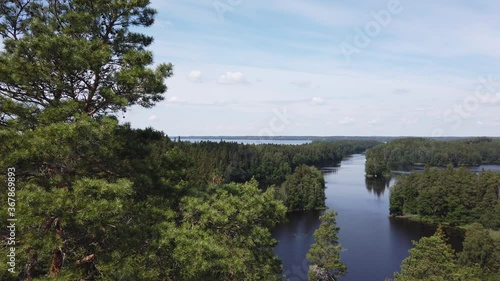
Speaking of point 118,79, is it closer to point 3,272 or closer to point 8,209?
point 8,209

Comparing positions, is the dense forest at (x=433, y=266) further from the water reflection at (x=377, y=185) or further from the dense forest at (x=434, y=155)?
the dense forest at (x=434, y=155)

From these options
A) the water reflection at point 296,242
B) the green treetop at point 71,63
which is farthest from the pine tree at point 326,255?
the green treetop at point 71,63

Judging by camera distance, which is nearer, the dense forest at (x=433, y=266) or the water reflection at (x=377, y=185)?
the dense forest at (x=433, y=266)

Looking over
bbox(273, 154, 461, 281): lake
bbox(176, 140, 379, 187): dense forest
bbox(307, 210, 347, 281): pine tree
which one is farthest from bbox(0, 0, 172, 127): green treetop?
bbox(176, 140, 379, 187): dense forest

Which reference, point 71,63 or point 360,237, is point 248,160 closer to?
point 360,237

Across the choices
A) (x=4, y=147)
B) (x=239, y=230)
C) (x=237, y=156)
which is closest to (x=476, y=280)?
(x=239, y=230)
